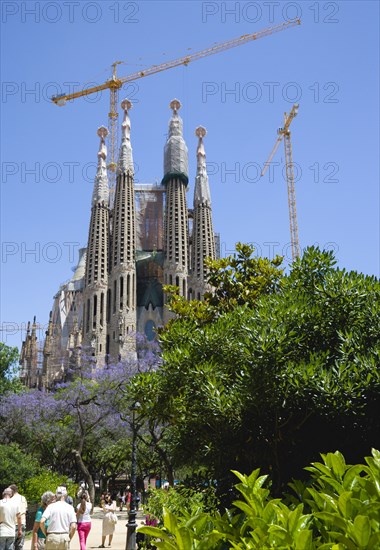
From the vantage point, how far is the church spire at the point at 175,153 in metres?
76.0

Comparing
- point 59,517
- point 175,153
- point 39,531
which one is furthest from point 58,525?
point 175,153

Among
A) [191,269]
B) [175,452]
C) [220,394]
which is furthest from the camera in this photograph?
[191,269]


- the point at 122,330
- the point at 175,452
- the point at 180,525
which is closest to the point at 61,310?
the point at 122,330

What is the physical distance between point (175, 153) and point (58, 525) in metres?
70.4

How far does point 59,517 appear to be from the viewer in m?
8.66

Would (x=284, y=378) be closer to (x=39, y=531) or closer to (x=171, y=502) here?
(x=39, y=531)

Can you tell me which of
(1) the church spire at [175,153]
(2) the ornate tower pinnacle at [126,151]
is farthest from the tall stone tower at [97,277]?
(1) the church spire at [175,153]

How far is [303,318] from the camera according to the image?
906 centimetres

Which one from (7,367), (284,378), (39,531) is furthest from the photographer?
(7,367)

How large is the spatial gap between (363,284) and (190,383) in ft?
10.2

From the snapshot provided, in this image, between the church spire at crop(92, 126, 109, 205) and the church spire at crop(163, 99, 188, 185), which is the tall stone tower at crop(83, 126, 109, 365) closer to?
the church spire at crop(92, 126, 109, 205)

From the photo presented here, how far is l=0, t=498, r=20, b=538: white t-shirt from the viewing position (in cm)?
952

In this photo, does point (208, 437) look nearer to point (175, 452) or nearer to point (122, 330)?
point (175, 452)

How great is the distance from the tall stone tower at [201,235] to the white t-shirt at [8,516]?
62.7 metres
